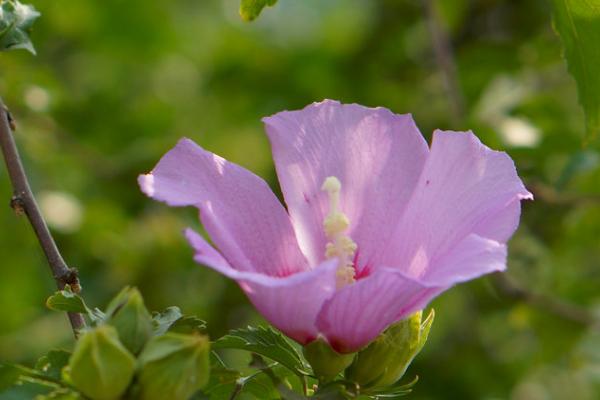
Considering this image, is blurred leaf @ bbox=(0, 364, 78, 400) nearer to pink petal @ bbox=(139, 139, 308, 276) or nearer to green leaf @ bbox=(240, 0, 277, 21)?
pink petal @ bbox=(139, 139, 308, 276)

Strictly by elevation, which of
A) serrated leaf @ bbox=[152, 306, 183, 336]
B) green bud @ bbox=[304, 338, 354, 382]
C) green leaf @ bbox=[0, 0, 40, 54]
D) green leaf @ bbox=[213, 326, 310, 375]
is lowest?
green bud @ bbox=[304, 338, 354, 382]

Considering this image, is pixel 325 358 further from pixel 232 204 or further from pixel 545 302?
pixel 545 302

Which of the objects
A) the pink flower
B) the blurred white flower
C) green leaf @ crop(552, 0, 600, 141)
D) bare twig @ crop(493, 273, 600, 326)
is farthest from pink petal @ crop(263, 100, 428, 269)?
the blurred white flower

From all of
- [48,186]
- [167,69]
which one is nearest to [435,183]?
[48,186]

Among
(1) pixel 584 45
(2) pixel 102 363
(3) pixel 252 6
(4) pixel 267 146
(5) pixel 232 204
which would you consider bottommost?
(2) pixel 102 363

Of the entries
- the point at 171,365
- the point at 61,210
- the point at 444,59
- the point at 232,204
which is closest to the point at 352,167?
the point at 232,204

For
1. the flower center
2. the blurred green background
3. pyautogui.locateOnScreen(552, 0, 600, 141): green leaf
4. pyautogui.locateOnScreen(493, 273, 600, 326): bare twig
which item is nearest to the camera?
the flower center
